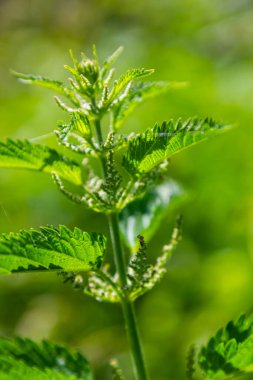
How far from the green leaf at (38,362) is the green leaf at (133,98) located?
499 mm

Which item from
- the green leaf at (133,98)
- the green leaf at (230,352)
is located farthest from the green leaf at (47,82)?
the green leaf at (230,352)

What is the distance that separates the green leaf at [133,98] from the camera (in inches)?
53.7

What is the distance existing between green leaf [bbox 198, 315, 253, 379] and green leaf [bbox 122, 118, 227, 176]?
1.24 feet

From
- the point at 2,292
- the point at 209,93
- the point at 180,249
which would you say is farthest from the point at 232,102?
the point at 2,292

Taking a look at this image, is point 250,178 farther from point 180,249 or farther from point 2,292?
point 2,292

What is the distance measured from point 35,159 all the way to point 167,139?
0.94 ft

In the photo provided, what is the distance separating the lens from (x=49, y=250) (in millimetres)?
1159

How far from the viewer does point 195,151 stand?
3229 mm

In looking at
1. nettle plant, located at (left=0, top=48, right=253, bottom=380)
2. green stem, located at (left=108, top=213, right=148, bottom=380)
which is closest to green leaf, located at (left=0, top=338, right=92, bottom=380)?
nettle plant, located at (left=0, top=48, right=253, bottom=380)

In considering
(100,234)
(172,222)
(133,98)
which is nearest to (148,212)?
(133,98)

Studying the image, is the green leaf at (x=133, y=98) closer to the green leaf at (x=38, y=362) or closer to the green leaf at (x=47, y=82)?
the green leaf at (x=47, y=82)

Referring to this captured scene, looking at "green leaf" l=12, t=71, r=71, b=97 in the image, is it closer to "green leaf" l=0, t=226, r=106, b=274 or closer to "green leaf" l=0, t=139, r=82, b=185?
"green leaf" l=0, t=139, r=82, b=185

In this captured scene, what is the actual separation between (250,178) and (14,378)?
2075 millimetres

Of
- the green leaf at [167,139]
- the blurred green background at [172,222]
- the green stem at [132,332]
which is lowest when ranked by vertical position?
the green stem at [132,332]
